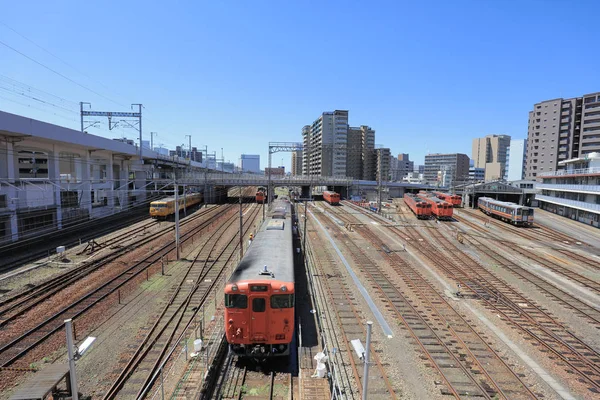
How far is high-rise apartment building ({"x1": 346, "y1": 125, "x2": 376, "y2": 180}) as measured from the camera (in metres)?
117

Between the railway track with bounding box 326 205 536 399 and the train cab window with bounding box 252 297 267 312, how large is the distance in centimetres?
588

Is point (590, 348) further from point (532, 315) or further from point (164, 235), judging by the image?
point (164, 235)

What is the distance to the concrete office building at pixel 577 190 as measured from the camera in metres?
42.1

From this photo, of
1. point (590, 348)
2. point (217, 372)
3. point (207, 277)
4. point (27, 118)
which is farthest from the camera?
point (27, 118)

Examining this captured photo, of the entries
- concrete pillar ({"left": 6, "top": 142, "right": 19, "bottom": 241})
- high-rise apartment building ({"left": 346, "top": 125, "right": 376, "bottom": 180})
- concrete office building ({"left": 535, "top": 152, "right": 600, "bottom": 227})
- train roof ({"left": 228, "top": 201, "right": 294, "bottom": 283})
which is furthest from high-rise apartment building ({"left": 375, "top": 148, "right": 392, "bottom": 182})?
concrete pillar ({"left": 6, "top": 142, "right": 19, "bottom": 241})

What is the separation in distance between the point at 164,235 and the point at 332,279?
19541mm

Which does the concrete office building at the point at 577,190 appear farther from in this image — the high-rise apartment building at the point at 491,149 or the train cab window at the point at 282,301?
the high-rise apartment building at the point at 491,149

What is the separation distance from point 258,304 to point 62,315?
9.89 meters

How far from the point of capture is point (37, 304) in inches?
583

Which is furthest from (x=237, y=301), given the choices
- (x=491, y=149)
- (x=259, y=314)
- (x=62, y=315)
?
(x=491, y=149)

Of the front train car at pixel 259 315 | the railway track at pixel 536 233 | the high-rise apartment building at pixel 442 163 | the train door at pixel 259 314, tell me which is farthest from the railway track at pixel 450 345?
the high-rise apartment building at pixel 442 163

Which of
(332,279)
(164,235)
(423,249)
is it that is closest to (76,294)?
(332,279)

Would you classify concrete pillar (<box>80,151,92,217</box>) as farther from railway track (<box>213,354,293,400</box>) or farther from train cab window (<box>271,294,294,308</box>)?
train cab window (<box>271,294,294,308</box>)

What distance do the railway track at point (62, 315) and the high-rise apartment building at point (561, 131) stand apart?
81767 millimetres
